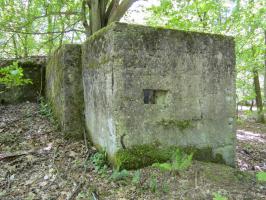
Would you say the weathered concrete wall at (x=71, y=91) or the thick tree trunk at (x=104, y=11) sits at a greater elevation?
the thick tree trunk at (x=104, y=11)

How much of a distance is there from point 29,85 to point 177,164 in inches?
192

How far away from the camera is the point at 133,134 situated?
3686mm

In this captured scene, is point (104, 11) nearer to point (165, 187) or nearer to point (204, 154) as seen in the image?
point (204, 154)

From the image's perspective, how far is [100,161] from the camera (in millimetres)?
3951

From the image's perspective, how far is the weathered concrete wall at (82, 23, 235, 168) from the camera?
362 centimetres

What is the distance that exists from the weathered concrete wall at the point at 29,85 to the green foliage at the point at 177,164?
4493 millimetres

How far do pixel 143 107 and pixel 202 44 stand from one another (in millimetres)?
1352

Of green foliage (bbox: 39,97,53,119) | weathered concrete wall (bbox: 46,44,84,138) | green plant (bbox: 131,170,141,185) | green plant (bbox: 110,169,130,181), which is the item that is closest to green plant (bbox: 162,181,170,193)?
green plant (bbox: 131,170,141,185)

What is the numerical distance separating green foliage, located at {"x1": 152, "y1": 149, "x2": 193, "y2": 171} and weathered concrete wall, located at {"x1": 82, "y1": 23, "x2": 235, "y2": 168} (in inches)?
6.2

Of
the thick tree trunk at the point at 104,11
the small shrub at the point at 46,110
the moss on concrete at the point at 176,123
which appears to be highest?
the thick tree trunk at the point at 104,11

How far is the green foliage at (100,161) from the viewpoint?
3.80m

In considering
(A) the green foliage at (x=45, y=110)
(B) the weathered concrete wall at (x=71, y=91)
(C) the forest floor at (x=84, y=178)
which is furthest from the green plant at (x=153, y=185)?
(A) the green foliage at (x=45, y=110)

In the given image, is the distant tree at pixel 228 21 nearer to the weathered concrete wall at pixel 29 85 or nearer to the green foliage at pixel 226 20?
the green foliage at pixel 226 20

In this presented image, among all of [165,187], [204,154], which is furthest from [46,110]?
[165,187]
